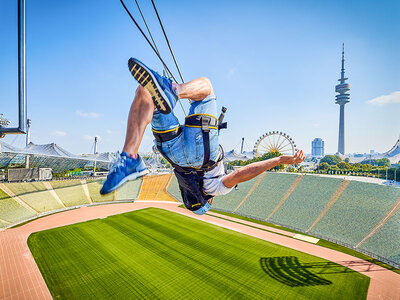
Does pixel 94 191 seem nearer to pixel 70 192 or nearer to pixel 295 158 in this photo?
pixel 70 192

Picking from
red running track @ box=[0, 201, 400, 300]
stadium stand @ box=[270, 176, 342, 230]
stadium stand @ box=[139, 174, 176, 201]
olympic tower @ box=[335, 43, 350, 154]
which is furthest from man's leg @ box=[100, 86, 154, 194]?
olympic tower @ box=[335, 43, 350, 154]

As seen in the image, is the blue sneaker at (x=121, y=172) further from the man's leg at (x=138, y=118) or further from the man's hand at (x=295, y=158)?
the man's hand at (x=295, y=158)

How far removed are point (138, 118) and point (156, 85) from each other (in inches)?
18.4

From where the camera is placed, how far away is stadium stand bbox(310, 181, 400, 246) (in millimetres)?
20391

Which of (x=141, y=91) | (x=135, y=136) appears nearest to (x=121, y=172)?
(x=135, y=136)

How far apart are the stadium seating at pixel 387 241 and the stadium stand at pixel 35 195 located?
126 feet

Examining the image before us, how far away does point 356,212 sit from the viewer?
2200 cm

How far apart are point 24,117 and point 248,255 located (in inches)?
745

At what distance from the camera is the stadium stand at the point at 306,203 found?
24.3 metres

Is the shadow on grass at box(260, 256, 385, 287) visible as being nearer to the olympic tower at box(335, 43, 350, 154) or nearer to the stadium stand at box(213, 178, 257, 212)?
the stadium stand at box(213, 178, 257, 212)

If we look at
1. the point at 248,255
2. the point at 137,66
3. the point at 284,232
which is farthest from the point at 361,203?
the point at 137,66

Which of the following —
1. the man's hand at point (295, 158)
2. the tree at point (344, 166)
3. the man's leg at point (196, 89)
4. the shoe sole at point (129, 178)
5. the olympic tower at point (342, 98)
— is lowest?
the tree at point (344, 166)

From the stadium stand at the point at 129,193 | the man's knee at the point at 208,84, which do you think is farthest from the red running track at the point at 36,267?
the man's knee at the point at 208,84

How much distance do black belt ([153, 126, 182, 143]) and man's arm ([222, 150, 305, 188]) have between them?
156cm
